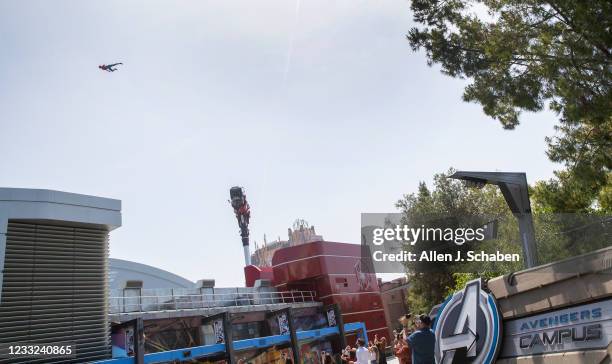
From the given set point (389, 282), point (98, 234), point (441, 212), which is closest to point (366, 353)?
point (98, 234)

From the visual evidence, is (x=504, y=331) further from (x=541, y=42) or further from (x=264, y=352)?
(x=264, y=352)

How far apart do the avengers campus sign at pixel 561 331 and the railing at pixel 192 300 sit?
19.8m

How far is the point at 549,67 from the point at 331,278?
27.3 m

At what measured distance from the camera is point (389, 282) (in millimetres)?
54562

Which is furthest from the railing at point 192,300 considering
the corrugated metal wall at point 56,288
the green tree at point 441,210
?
the green tree at point 441,210

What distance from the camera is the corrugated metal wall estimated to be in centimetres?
1445

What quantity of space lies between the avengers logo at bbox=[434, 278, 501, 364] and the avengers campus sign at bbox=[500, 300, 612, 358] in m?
0.13

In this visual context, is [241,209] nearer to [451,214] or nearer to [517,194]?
[451,214]

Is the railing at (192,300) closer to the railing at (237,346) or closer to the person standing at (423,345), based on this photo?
the railing at (237,346)

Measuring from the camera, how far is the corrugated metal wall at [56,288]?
1445 cm

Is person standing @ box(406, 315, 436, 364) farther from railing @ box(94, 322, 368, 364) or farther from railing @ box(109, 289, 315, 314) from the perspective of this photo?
railing @ box(109, 289, 315, 314)

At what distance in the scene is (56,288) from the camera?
15.4 metres

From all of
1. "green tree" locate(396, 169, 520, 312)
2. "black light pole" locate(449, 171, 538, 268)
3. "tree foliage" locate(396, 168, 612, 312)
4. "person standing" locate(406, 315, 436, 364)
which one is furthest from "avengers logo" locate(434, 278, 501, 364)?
"green tree" locate(396, 169, 520, 312)

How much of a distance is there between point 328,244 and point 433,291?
8.64 meters
